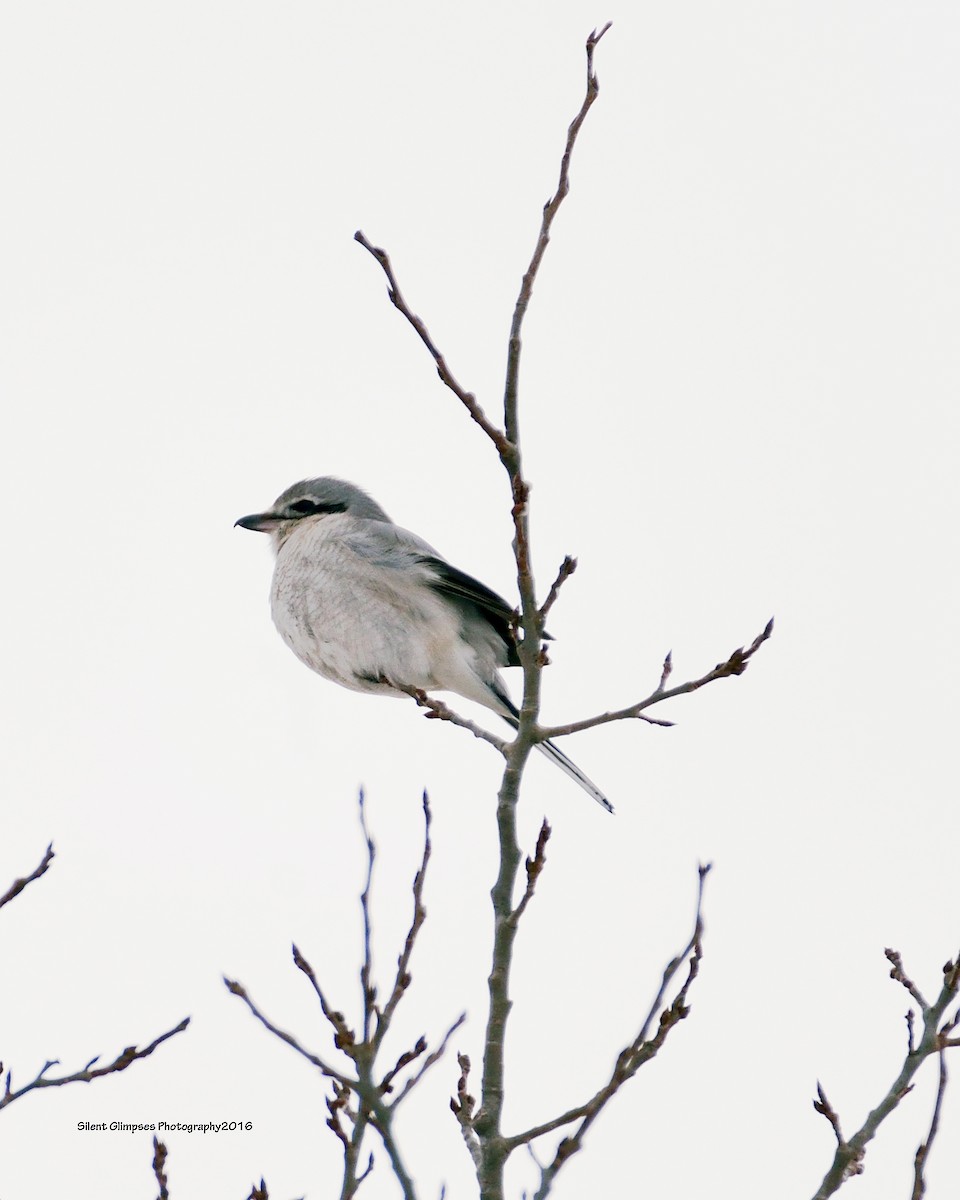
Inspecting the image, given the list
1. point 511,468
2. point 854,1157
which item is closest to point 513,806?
point 511,468

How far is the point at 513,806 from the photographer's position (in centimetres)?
258

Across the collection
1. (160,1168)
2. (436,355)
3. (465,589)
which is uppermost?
(465,589)

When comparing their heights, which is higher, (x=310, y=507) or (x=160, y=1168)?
(x=310, y=507)

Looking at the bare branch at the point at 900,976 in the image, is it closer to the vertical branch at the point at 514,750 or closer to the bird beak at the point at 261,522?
the vertical branch at the point at 514,750

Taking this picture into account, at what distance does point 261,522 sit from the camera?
16.4 feet

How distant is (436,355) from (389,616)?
6.52 feet

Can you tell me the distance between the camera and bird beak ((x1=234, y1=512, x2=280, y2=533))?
4.99 m

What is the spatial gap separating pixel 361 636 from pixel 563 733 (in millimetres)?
→ 1700

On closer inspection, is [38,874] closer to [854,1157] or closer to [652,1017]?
[652,1017]

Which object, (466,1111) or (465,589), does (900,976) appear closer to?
(466,1111)

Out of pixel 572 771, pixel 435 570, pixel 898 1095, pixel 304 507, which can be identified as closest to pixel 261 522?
pixel 304 507

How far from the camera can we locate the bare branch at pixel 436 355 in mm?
2367

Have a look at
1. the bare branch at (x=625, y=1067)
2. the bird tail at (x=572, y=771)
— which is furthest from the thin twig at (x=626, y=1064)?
the bird tail at (x=572, y=771)

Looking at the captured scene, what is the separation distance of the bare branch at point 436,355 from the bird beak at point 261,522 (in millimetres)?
2633
